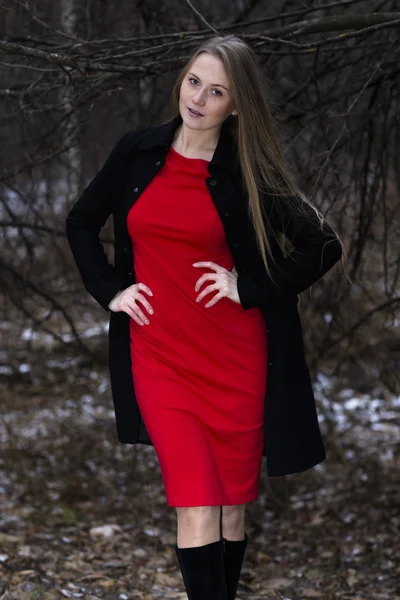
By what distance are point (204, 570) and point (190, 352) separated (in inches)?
28.3

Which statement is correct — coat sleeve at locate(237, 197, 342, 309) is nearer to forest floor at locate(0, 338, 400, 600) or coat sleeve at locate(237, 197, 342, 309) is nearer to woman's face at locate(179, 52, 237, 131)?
woman's face at locate(179, 52, 237, 131)

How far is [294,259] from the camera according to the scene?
3109 millimetres

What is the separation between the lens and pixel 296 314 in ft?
10.7

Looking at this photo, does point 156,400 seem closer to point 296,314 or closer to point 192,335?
point 192,335

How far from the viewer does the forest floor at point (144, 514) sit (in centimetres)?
427

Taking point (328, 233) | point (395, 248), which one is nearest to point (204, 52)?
point (328, 233)

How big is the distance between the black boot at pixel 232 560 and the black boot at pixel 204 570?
171 mm

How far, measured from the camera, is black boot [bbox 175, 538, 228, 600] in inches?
119

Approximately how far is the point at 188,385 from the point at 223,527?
0.58m

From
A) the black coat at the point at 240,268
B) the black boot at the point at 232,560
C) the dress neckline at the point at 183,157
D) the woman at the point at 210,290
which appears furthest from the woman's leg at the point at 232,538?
the dress neckline at the point at 183,157

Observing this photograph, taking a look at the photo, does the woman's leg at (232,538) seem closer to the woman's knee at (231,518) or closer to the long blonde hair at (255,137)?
the woman's knee at (231,518)

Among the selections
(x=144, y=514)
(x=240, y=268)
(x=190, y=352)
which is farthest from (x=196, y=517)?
(x=144, y=514)

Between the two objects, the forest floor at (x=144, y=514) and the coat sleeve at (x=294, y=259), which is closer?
the coat sleeve at (x=294, y=259)

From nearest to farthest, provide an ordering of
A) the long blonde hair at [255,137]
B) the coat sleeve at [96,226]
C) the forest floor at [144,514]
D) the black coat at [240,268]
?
the long blonde hair at [255,137]
the black coat at [240,268]
the coat sleeve at [96,226]
the forest floor at [144,514]
